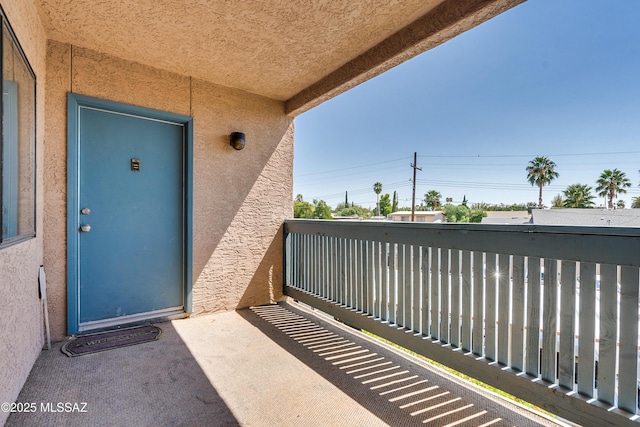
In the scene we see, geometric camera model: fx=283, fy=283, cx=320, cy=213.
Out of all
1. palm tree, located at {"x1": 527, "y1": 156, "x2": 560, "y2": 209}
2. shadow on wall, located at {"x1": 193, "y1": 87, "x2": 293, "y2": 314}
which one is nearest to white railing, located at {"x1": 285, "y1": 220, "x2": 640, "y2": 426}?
shadow on wall, located at {"x1": 193, "y1": 87, "x2": 293, "y2": 314}

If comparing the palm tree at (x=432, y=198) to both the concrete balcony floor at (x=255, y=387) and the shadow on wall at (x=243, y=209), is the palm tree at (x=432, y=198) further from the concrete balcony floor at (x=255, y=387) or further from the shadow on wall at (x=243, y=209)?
the concrete balcony floor at (x=255, y=387)

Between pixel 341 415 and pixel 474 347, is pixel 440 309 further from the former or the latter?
pixel 341 415

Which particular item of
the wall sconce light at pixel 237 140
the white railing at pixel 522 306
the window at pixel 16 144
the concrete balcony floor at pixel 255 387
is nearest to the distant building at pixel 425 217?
the white railing at pixel 522 306

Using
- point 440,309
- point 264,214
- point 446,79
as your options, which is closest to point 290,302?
point 264,214

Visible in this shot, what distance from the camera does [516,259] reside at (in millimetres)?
1583

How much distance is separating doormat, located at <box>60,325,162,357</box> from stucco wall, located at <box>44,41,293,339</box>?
204 mm

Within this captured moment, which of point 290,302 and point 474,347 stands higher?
point 474,347

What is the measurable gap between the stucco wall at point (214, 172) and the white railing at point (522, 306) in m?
1.51

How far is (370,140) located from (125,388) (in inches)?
896

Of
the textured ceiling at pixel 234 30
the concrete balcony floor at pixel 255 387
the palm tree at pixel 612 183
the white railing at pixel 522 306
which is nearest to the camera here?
the white railing at pixel 522 306

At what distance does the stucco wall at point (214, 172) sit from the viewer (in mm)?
2373

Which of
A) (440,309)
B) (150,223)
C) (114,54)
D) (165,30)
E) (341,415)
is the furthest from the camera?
(150,223)

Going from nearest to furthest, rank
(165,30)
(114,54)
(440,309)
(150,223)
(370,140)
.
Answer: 1. (440,309)
2. (165,30)
3. (114,54)
4. (150,223)
5. (370,140)

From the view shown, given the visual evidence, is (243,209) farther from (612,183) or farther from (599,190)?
(599,190)
